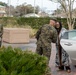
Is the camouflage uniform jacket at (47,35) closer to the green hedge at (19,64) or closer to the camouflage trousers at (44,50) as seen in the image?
the camouflage trousers at (44,50)

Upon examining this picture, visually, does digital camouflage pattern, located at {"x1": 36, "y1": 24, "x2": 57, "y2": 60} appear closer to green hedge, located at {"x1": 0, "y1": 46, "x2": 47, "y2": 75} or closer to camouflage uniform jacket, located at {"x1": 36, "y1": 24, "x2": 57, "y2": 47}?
camouflage uniform jacket, located at {"x1": 36, "y1": 24, "x2": 57, "y2": 47}

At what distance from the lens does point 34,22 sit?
1432 inches

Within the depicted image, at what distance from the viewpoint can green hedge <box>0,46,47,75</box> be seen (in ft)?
14.6

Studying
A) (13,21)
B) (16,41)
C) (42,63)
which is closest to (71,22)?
(13,21)

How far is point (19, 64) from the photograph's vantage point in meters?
4.53

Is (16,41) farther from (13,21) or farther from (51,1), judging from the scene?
(51,1)

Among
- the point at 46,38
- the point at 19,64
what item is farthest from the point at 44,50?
the point at 19,64

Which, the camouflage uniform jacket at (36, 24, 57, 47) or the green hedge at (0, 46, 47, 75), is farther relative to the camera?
the camouflage uniform jacket at (36, 24, 57, 47)

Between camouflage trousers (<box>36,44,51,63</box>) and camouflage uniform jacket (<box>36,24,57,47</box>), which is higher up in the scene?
camouflage uniform jacket (<box>36,24,57,47</box>)

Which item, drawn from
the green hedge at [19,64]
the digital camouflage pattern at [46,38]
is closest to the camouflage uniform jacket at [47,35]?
the digital camouflage pattern at [46,38]

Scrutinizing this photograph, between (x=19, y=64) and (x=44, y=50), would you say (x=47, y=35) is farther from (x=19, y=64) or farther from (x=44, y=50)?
(x=19, y=64)

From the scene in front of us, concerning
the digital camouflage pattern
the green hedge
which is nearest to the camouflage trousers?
the digital camouflage pattern

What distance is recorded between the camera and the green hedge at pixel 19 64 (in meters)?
4.45

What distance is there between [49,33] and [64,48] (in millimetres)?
861
